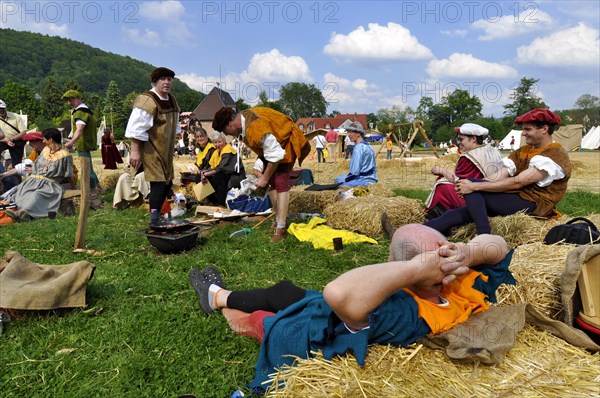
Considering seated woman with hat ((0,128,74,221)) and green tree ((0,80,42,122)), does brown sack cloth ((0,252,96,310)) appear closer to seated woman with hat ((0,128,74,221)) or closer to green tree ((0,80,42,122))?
seated woman with hat ((0,128,74,221))

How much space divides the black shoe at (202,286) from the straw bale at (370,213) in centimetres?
276

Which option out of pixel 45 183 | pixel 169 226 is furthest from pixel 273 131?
pixel 45 183

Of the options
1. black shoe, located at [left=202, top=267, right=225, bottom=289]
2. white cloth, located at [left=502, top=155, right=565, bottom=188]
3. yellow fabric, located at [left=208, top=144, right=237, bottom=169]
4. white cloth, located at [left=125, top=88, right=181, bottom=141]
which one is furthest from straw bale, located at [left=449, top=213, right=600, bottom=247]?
yellow fabric, located at [left=208, top=144, right=237, bottom=169]

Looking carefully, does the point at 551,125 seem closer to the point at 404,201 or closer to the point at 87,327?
the point at 404,201

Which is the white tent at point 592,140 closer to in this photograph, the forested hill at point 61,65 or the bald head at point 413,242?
the bald head at point 413,242

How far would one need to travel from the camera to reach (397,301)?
6.30 feet

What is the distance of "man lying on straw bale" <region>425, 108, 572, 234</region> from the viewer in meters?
4.02

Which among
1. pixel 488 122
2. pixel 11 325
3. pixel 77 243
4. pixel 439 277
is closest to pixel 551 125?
pixel 439 277

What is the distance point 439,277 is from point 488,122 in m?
56.4

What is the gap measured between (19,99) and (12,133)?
74176 mm

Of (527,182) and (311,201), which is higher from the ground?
(527,182)

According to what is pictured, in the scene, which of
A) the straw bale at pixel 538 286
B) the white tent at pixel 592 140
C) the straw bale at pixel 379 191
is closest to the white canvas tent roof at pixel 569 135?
the white tent at pixel 592 140

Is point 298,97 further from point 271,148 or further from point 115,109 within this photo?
point 271,148

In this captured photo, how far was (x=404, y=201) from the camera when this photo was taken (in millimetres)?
6176
